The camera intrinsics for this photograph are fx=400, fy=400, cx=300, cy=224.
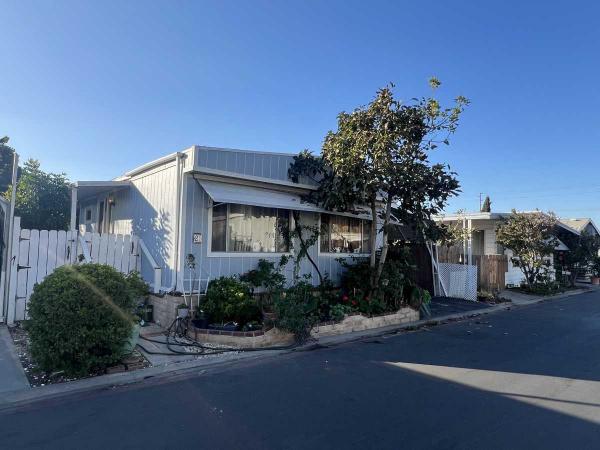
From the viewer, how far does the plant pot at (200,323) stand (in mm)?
7578

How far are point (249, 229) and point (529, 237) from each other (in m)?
13.3

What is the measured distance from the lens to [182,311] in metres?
7.76

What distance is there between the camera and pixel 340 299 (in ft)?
31.5

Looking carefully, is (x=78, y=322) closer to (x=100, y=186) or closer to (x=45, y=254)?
(x=45, y=254)

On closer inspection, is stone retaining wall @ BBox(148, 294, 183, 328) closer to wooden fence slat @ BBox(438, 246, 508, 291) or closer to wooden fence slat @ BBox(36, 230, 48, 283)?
wooden fence slat @ BBox(36, 230, 48, 283)

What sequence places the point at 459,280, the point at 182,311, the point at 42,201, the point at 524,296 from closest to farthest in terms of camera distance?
1. the point at 182,311
2. the point at 459,280
3. the point at 42,201
4. the point at 524,296

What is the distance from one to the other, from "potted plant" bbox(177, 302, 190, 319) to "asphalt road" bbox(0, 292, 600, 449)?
7.26 ft

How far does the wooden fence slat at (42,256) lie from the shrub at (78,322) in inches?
139

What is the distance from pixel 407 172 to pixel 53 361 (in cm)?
742

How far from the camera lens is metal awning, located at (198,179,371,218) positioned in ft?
26.8

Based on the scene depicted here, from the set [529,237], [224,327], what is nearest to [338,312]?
[224,327]

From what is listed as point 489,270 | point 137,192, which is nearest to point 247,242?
point 137,192

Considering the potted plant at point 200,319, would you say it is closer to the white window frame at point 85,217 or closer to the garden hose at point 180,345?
the garden hose at point 180,345

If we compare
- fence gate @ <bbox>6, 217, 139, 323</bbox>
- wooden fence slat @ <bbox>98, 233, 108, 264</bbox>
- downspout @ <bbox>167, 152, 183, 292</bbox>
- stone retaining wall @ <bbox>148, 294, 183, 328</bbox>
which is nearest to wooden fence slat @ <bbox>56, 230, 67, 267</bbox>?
fence gate @ <bbox>6, 217, 139, 323</bbox>
